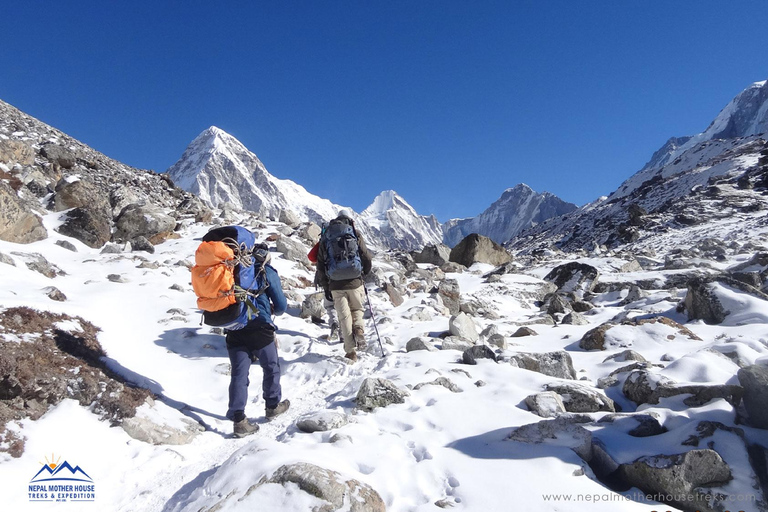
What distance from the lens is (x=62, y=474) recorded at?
3.43m

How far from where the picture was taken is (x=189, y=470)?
3775mm

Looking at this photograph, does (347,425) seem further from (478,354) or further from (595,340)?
(595,340)

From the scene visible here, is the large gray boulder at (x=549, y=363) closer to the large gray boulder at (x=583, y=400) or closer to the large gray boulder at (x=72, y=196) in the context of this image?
the large gray boulder at (x=583, y=400)

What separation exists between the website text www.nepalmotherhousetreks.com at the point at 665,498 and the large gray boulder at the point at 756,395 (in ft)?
2.55

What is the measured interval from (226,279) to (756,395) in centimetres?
521

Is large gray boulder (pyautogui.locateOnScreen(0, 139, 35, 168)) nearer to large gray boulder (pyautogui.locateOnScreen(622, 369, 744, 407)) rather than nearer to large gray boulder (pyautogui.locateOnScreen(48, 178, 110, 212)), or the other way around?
large gray boulder (pyautogui.locateOnScreen(48, 178, 110, 212))

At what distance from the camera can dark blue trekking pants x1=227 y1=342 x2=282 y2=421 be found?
466 centimetres

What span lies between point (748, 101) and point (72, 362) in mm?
271444

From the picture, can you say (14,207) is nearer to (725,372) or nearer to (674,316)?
(725,372)

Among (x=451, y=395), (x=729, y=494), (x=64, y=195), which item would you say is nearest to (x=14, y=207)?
(x=64, y=195)

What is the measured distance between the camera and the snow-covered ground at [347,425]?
2.97m

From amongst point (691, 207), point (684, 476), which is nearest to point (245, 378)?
point (684, 476)

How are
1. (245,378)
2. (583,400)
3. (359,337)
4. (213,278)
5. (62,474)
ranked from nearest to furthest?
1. (62,474)
2. (583,400)
3. (213,278)
4. (245,378)
5. (359,337)

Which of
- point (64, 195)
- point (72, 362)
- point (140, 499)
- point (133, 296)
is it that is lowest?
point (140, 499)
